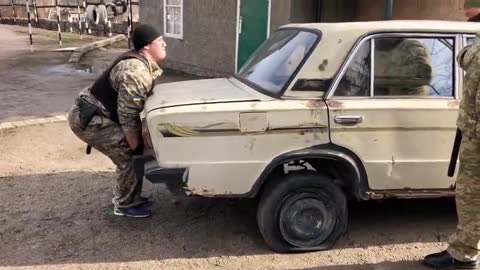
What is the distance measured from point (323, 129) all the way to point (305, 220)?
0.68m

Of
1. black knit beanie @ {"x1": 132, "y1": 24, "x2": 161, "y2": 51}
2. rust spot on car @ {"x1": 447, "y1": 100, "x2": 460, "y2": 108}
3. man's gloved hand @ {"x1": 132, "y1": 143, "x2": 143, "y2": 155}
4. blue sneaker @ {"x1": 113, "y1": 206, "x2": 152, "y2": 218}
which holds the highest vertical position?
black knit beanie @ {"x1": 132, "y1": 24, "x2": 161, "y2": 51}

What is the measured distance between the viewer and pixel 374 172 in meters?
3.76

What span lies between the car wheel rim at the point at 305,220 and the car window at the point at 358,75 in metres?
0.78

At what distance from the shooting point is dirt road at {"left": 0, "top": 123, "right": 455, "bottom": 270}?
3.72 m

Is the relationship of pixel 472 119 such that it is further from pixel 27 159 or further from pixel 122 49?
pixel 122 49

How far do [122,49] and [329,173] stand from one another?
16.0m

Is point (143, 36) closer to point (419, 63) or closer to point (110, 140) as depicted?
point (110, 140)

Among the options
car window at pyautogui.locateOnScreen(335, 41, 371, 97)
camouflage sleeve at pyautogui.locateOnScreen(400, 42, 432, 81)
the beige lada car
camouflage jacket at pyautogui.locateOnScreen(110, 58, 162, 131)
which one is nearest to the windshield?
the beige lada car

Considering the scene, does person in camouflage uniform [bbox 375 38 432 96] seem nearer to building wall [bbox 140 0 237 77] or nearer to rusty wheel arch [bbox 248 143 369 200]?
rusty wheel arch [bbox 248 143 369 200]

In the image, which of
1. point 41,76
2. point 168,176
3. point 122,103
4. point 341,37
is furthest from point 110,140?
point 41,76

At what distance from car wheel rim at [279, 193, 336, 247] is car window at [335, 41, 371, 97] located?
78 centimetres

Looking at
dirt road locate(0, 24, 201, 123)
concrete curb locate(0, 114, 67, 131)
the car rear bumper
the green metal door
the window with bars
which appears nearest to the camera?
the car rear bumper

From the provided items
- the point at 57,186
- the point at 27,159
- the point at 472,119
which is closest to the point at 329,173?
the point at 472,119

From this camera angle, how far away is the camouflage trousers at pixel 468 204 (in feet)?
10.7
